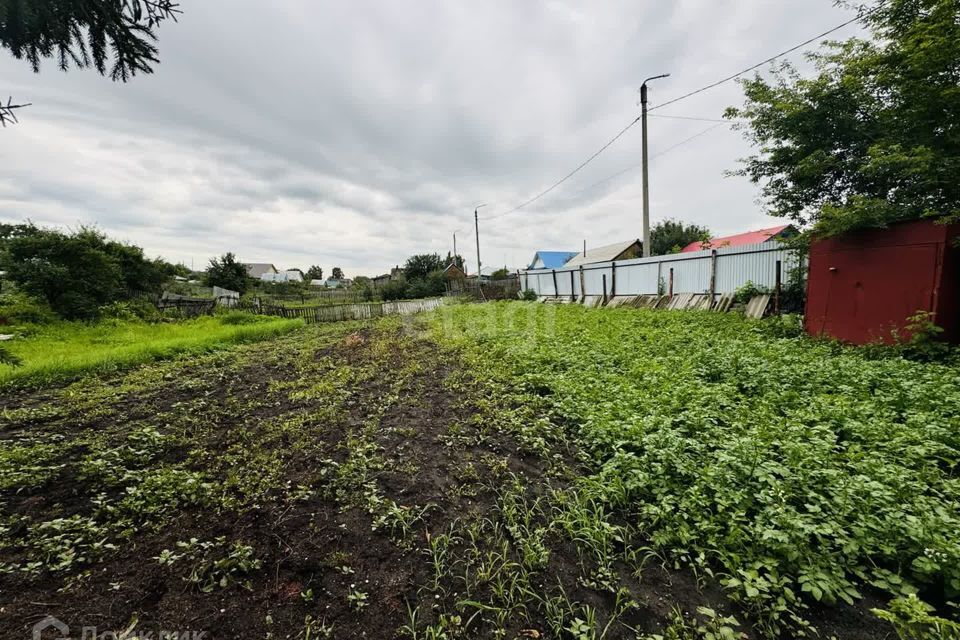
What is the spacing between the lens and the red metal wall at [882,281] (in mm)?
4426

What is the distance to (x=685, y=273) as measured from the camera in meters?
11.3

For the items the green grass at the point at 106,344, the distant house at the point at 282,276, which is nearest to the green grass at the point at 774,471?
the green grass at the point at 106,344

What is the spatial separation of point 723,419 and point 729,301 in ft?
27.1

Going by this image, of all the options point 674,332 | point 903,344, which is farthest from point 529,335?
point 903,344

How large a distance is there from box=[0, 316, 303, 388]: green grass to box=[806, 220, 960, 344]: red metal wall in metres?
11.2

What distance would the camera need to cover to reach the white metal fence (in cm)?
896

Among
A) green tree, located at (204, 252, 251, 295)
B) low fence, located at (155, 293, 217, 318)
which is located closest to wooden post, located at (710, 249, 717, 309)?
low fence, located at (155, 293, 217, 318)

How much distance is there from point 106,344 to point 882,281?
51.0ft

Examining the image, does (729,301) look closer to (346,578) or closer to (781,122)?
(781,122)

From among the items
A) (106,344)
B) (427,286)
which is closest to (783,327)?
(106,344)

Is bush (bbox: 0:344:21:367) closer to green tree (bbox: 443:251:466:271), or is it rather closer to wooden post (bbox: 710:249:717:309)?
wooden post (bbox: 710:249:717:309)

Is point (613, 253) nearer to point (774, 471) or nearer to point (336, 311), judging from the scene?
point (336, 311)

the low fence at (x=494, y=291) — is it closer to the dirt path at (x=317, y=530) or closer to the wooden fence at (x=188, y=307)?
the wooden fence at (x=188, y=307)

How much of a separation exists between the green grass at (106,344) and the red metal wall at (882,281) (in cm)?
1123
